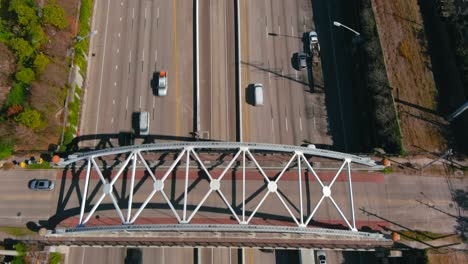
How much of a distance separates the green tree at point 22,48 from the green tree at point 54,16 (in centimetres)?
545

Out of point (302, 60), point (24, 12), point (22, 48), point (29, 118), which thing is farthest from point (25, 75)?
point (302, 60)

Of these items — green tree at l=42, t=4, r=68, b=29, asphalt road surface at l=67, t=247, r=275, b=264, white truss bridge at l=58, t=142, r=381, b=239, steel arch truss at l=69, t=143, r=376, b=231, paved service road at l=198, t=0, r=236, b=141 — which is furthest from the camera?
paved service road at l=198, t=0, r=236, b=141

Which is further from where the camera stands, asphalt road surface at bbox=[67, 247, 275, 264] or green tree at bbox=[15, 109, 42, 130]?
asphalt road surface at bbox=[67, 247, 275, 264]

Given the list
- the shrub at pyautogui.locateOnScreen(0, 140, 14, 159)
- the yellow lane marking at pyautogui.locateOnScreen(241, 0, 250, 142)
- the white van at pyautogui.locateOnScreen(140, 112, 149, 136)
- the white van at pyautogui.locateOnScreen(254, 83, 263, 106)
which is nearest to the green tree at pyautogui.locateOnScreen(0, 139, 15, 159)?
the shrub at pyautogui.locateOnScreen(0, 140, 14, 159)

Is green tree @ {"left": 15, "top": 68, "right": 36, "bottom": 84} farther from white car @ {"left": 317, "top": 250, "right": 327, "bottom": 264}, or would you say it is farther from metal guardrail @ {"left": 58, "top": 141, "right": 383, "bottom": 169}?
white car @ {"left": 317, "top": 250, "right": 327, "bottom": 264}

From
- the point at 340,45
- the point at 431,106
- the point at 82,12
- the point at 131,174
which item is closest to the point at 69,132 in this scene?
the point at 131,174

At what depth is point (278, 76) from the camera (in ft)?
231

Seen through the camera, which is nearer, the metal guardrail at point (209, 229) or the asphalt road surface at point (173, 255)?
the metal guardrail at point (209, 229)

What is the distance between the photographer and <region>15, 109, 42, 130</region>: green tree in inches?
2356

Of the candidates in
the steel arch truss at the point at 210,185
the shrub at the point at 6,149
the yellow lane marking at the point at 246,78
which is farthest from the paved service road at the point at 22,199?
the yellow lane marking at the point at 246,78

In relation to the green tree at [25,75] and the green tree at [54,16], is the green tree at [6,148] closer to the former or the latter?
the green tree at [25,75]

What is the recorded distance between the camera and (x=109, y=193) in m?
52.9

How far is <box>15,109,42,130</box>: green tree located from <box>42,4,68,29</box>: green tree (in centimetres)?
1695

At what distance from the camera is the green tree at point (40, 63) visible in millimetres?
63706
